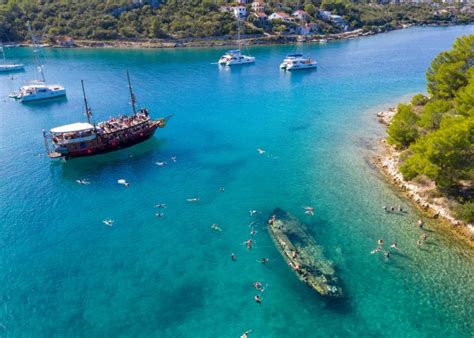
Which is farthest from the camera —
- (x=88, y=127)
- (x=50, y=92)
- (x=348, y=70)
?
(x=348, y=70)

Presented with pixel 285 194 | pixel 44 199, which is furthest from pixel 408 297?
pixel 44 199

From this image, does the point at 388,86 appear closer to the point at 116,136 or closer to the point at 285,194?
the point at 285,194

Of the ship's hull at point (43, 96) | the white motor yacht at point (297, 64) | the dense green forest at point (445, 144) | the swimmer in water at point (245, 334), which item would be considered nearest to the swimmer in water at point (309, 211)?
the dense green forest at point (445, 144)

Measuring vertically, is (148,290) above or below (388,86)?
below

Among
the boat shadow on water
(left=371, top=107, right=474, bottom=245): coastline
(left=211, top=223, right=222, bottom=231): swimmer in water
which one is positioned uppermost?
the boat shadow on water

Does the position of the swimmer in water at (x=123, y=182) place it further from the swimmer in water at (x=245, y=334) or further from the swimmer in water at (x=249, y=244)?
the swimmer in water at (x=245, y=334)

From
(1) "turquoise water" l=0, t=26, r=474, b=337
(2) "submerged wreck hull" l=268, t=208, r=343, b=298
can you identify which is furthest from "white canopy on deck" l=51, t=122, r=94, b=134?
(2) "submerged wreck hull" l=268, t=208, r=343, b=298

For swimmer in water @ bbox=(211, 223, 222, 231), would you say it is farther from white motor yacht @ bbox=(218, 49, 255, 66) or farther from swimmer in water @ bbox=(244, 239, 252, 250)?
white motor yacht @ bbox=(218, 49, 255, 66)
